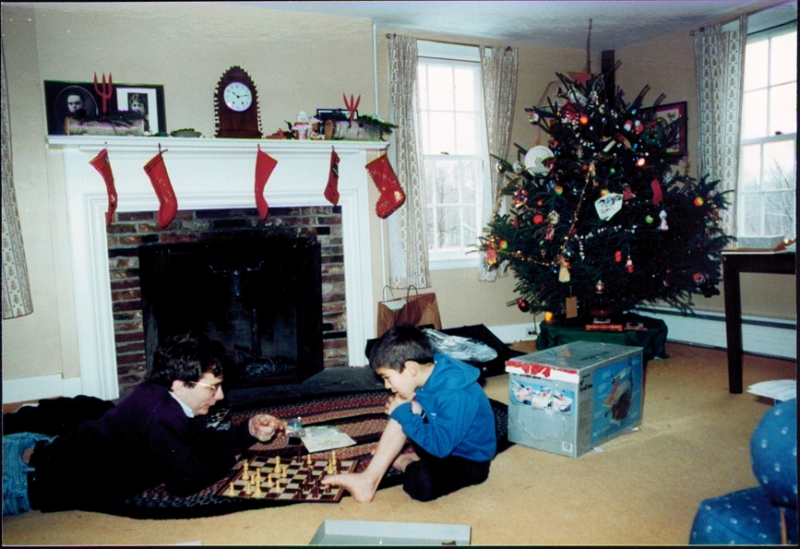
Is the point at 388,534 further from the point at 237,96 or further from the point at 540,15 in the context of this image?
the point at 540,15

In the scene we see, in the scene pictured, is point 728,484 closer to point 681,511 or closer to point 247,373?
point 681,511

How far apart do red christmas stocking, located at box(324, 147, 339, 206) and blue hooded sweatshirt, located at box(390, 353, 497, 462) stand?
72.8 inches

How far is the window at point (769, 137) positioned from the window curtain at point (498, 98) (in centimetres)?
160

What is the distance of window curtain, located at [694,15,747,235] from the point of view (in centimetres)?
394

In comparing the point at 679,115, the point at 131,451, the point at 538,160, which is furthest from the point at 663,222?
the point at 131,451

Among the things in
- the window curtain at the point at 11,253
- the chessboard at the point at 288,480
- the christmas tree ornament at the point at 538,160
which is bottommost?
the chessboard at the point at 288,480

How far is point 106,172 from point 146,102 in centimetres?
53

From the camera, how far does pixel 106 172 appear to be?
3164 millimetres

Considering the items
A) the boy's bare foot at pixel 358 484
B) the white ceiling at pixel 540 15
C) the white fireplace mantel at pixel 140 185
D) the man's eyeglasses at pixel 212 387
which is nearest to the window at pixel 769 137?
the white ceiling at pixel 540 15

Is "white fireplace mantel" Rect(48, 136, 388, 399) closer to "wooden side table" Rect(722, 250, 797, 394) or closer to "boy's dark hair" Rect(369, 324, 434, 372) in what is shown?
"boy's dark hair" Rect(369, 324, 434, 372)

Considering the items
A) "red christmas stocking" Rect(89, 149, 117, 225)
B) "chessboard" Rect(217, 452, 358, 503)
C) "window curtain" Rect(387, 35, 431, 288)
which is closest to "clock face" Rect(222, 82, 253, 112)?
"red christmas stocking" Rect(89, 149, 117, 225)

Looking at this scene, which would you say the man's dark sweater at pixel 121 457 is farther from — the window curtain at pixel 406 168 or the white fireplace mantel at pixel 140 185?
the window curtain at pixel 406 168

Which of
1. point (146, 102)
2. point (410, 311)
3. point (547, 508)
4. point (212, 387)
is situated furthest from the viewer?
point (410, 311)

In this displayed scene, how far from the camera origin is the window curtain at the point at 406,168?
13.3 ft
